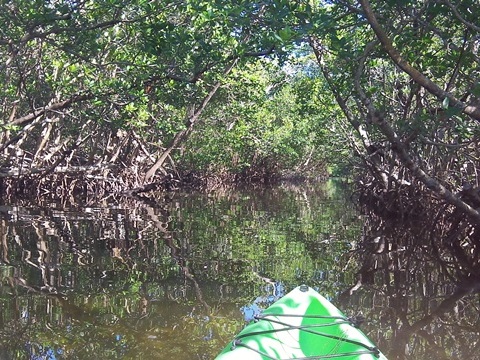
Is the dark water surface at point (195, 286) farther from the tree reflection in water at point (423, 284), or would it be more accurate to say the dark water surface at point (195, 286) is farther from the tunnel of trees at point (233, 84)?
the tunnel of trees at point (233, 84)

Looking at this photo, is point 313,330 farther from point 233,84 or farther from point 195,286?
point 233,84

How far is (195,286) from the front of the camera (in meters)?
4.54

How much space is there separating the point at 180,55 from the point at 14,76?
5798mm

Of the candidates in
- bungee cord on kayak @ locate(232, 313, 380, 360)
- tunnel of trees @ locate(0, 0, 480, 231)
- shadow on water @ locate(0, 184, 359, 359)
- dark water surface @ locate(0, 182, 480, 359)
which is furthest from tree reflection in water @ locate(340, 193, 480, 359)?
bungee cord on kayak @ locate(232, 313, 380, 360)

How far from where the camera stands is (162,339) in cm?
328

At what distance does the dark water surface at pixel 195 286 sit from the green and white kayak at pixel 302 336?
0.56 meters

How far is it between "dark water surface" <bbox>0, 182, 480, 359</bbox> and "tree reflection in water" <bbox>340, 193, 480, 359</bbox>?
16 mm

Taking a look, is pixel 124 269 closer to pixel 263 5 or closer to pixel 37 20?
pixel 37 20

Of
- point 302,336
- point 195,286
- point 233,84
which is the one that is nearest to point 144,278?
point 195,286

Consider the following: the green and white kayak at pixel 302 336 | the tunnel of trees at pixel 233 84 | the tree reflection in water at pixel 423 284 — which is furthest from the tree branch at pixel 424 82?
the green and white kayak at pixel 302 336

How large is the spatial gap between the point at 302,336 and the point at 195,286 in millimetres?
1955

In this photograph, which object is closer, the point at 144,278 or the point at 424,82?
the point at 424,82

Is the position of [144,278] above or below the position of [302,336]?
below

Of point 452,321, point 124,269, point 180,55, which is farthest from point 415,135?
point 124,269
